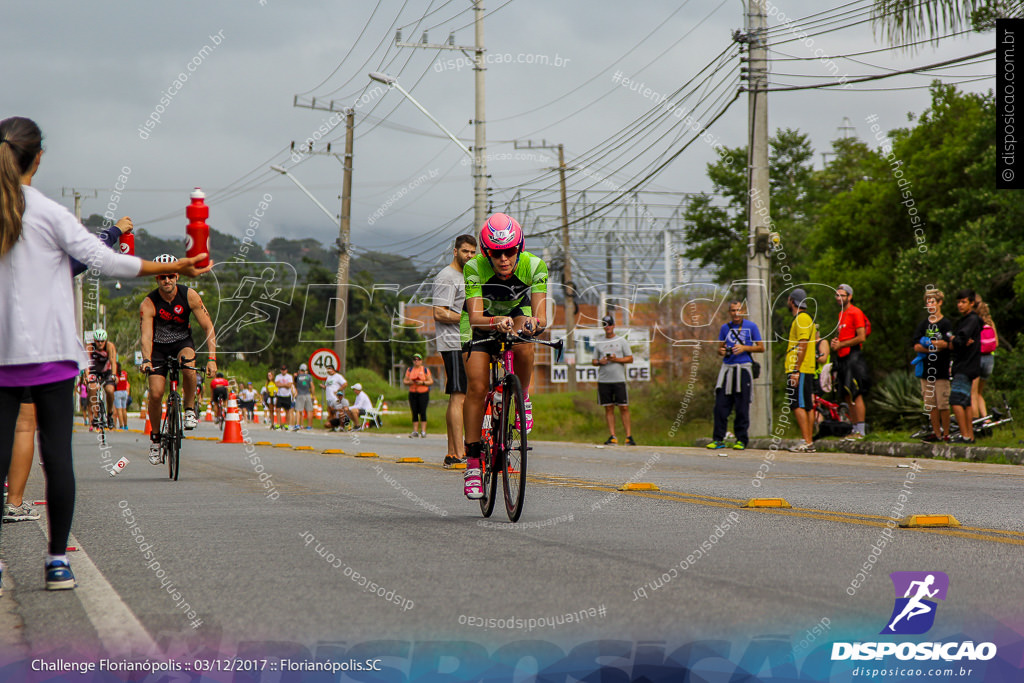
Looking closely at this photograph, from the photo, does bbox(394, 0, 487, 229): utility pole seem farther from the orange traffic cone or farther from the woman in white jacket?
the woman in white jacket

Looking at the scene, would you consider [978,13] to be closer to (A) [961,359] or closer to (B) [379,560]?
(A) [961,359]

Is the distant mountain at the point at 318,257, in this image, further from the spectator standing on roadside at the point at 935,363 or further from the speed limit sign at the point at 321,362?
the spectator standing on roadside at the point at 935,363

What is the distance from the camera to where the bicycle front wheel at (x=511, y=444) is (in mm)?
7258

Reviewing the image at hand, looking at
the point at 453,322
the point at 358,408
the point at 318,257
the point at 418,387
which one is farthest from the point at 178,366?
the point at 318,257

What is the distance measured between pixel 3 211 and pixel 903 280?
21.0 metres

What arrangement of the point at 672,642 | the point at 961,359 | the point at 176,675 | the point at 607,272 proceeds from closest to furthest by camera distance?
the point at 176,675 → the point at 672,642 → the point at 961,359 → the point at 607,272

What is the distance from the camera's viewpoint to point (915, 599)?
15.1 feet

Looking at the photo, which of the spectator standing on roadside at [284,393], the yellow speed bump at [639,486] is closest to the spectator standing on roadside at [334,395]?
the spectator standing on roadside at [284,393]

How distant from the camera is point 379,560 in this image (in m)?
5.75

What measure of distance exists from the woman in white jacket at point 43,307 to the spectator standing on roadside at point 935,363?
12.0m

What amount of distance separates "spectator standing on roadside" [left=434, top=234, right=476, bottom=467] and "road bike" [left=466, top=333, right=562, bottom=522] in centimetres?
371

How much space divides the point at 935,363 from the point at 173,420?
32.1ft

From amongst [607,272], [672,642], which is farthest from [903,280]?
[607,272]

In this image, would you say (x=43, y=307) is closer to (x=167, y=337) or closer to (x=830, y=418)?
(x=167, y=337)
